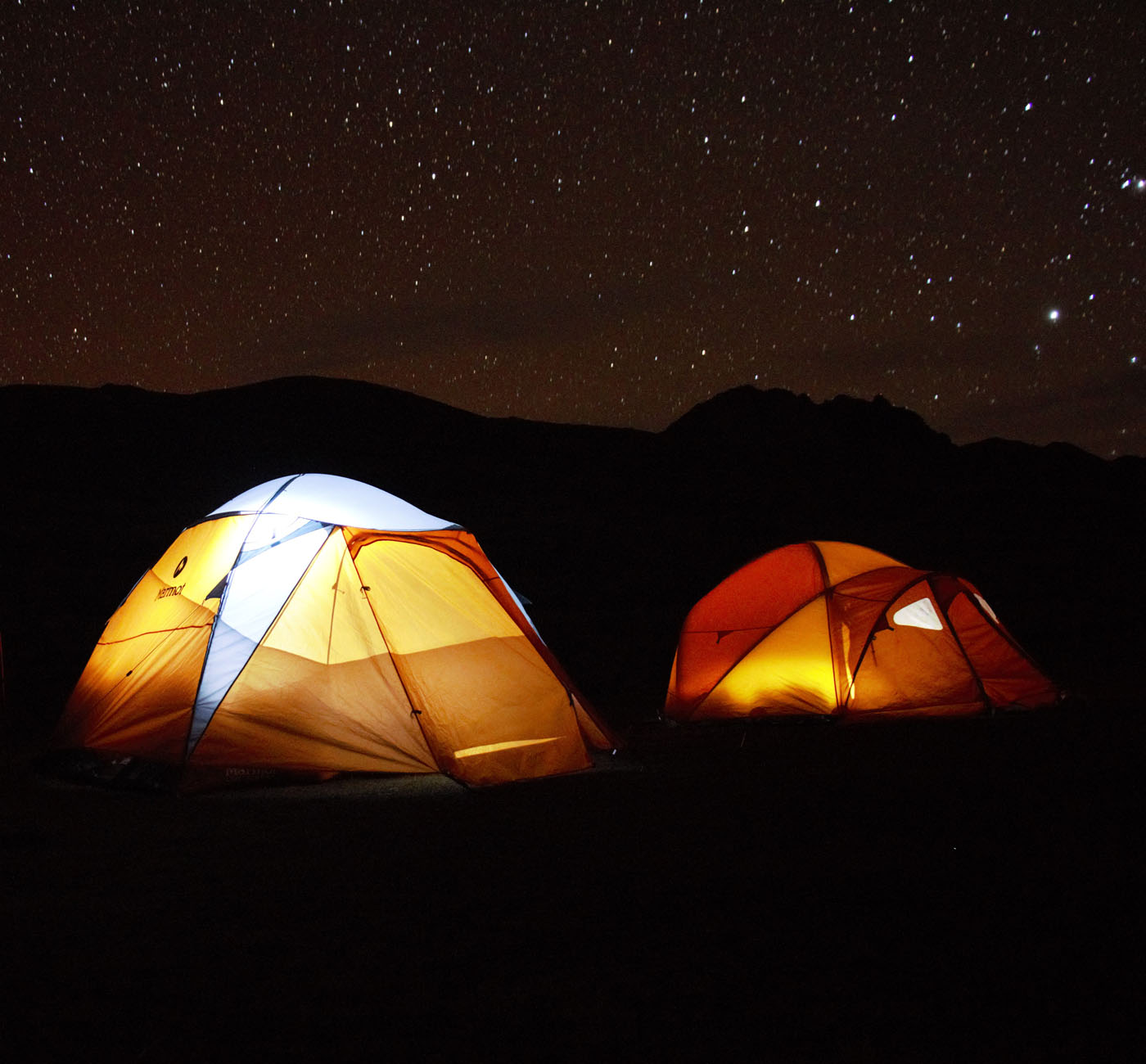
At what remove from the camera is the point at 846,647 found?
11.6 m

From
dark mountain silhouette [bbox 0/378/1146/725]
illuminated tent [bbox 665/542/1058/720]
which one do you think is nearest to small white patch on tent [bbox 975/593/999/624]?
illuminated tent [bbox 665/542/1058/720]

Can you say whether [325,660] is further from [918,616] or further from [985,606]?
[985,606]

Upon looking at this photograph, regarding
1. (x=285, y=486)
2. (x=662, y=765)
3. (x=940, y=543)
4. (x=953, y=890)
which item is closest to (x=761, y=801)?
(x=662, y=765)

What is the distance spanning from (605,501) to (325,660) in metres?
41.5

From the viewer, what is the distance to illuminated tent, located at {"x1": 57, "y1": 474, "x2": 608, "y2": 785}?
8297 millimetres

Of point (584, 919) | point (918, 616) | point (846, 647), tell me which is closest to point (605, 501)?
point (918, 616)

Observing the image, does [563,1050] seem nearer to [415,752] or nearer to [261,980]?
[261,980]

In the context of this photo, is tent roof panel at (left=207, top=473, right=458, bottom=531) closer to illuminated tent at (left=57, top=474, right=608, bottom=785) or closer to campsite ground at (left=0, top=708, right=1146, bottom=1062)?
illuminated tent at (left=57, top=474, right=608, bottom=785)

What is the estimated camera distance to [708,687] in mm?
11969

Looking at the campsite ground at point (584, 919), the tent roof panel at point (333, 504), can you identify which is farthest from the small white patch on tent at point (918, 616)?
the tent roof panel at point (333, 504)

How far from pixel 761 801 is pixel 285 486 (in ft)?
16.5

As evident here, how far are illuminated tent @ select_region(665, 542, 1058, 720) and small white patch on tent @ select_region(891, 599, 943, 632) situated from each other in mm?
12

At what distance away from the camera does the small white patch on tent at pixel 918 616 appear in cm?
1164

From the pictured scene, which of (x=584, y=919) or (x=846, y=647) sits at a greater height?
(x=846, y=647)
